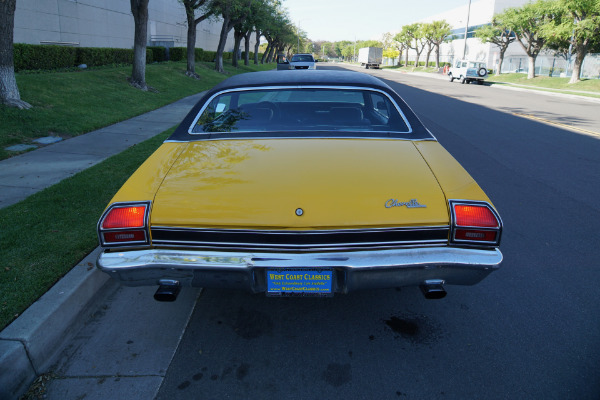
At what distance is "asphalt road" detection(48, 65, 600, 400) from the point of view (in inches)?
95.1

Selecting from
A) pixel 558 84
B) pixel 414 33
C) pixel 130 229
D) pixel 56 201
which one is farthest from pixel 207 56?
pixel 414 33

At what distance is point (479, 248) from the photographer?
2537mm

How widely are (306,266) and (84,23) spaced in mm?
26993

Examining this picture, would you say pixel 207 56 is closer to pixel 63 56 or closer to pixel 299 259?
pixel 63 56

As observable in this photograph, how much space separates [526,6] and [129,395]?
144ft

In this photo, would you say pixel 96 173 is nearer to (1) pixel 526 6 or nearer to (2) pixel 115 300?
(2) pixel 115 300

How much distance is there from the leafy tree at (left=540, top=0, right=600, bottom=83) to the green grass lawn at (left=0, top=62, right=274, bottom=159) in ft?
91.0

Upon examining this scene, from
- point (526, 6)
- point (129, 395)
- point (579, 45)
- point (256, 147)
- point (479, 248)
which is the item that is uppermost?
point (526, 6)

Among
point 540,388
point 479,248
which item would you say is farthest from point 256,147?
point 540,388

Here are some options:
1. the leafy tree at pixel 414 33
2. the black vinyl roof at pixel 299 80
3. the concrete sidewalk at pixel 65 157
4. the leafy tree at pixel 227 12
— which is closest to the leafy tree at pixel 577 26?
the leafy tree at pixel 227 12

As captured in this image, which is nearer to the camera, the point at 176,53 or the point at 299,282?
the point at 299,282

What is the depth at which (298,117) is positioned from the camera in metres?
3.75

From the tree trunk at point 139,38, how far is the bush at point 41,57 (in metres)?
3.44

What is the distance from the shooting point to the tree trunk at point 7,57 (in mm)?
9078
